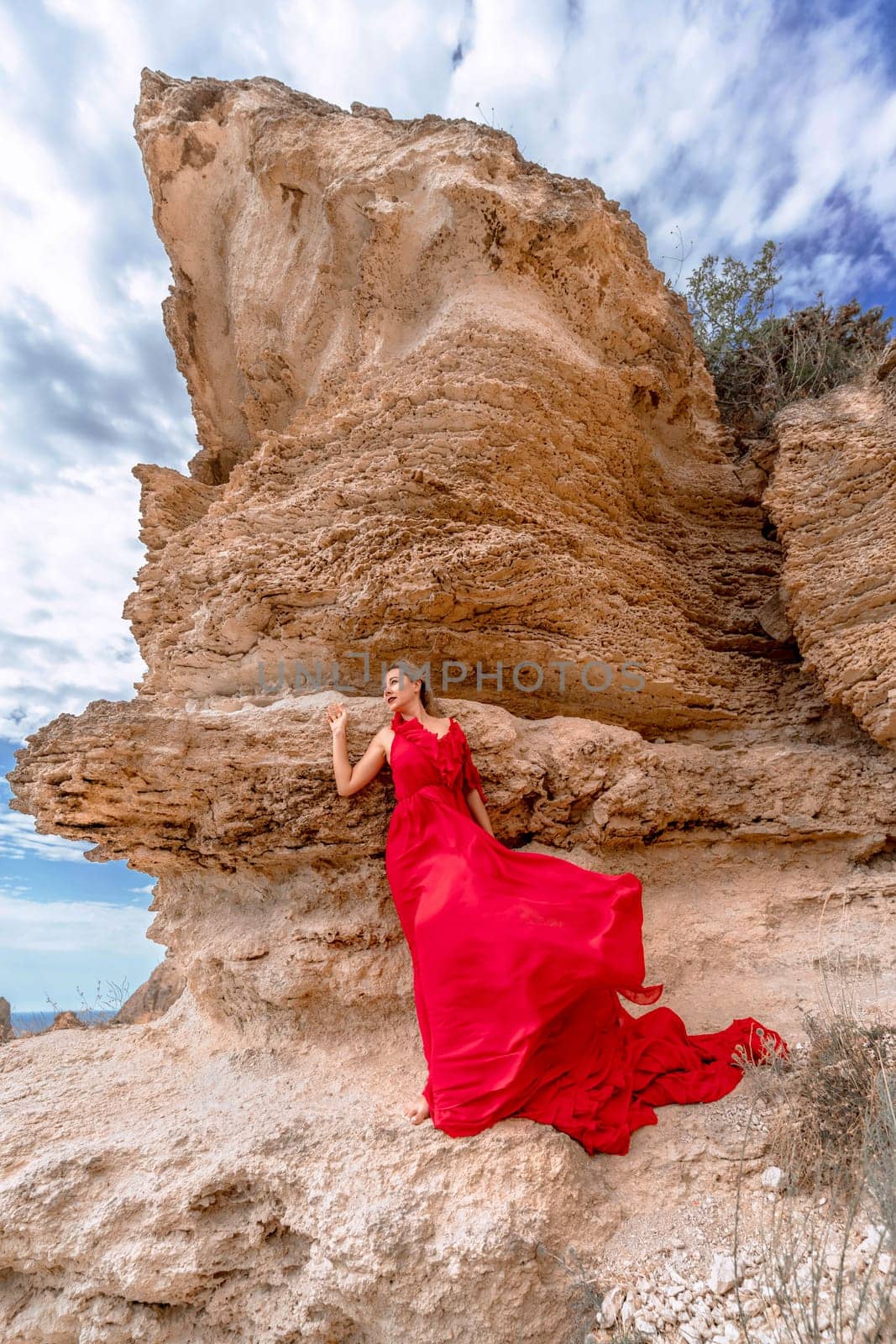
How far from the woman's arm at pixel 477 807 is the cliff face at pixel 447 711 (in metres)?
0.19

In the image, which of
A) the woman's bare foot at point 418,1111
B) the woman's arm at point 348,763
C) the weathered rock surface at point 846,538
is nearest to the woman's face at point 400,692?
the woman's arm at point 348,763

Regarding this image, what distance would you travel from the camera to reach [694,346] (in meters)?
5.84

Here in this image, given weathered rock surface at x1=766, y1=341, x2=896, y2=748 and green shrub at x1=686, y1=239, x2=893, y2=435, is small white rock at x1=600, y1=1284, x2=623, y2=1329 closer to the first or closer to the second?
weathered rock surface at x1=766, y1=341, x2=896, y2=748

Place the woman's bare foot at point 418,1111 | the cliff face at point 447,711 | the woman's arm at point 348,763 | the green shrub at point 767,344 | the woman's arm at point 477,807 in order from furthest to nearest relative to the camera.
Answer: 1. the green shrub at point 767,344
2. the woman's arm at point 477,807
3. the woman's arm at point 348,763
4. the woman's bare foot at point 418,1111
5. the cliff face at point 447,711

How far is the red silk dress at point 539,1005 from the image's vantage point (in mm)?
2592

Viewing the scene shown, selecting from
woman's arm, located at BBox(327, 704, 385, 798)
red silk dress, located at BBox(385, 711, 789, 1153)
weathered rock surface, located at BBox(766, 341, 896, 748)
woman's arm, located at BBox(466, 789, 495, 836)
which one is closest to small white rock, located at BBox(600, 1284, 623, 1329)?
red silk dress, located at BBox(385, 711, 789, 1153)

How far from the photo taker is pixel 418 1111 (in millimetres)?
2695

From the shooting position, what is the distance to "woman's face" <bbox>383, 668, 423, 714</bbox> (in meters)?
3.61

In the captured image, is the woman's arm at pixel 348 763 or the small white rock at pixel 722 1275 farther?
the woman's arm at pixel 348 763

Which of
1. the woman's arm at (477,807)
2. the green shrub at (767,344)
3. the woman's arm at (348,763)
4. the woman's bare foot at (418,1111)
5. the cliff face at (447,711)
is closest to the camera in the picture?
the cliff face at (447,711)

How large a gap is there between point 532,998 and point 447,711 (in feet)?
5.50

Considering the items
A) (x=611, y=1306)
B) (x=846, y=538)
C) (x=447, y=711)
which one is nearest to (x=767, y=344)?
(x=846, y=538)

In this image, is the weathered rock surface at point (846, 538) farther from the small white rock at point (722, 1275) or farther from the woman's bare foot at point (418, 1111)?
the woman's bare foot at point (418, 1111)

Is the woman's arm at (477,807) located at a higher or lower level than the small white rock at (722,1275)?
higher
